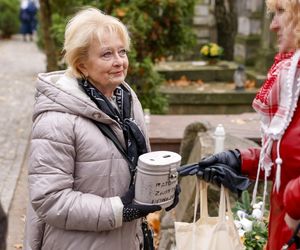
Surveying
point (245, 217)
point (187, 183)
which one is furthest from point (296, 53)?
point (187, 183)

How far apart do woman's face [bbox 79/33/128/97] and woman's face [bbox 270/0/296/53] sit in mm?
646

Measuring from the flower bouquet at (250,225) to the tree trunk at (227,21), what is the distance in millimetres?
12967

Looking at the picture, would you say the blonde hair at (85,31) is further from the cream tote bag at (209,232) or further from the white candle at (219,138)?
the white candle at (219,138)

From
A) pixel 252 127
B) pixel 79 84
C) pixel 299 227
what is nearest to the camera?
pixel 299 227

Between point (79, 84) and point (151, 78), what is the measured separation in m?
6.69

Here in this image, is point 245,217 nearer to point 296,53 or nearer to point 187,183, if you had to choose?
point 187,183

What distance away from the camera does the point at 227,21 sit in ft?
57.3

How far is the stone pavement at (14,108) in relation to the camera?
771cm

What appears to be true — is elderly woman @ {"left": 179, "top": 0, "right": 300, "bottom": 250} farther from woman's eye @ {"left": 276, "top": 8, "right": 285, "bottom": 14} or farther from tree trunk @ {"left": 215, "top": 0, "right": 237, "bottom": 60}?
tree trunk @ {"left": 215, "top": 0, "right": 237, "bottom": 60}

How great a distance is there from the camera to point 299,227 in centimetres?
227

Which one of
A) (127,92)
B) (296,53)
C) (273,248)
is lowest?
(273,248)

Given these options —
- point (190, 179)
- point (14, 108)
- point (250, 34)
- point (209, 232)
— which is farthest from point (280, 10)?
point (250, 34)

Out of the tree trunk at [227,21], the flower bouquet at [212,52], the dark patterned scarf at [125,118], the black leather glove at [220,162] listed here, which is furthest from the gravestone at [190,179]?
the tree trunk at [227,21]

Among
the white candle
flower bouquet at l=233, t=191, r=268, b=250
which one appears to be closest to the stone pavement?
the white candle
